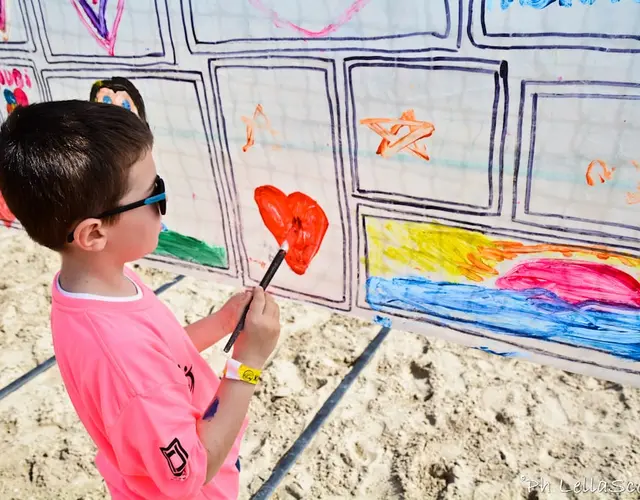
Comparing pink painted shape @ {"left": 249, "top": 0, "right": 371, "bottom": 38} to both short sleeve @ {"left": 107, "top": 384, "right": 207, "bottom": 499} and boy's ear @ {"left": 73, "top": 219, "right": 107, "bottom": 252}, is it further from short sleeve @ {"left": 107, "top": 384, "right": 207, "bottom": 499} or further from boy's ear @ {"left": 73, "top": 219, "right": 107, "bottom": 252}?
short sleeve @ {"left": 107, "top": 384, "right": 207, "bottom": 499}

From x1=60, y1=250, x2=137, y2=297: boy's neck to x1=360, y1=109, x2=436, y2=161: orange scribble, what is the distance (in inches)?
20.7

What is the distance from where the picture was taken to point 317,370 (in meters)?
2.09

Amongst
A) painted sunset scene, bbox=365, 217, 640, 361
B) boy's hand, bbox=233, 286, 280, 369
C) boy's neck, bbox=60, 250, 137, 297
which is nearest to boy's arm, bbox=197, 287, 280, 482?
boy's hand, bbox=233, 286, 280, 369

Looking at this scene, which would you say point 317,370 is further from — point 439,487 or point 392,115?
point 392,115

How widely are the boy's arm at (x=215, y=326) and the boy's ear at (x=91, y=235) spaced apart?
13.6 inches

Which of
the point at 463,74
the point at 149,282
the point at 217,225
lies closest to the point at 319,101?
the point at 463,74

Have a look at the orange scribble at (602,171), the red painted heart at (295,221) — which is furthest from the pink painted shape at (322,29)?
the orange scribble at (602,171)

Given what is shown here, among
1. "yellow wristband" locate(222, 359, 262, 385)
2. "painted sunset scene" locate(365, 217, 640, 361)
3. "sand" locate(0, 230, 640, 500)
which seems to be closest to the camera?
"yellow wristband" locate(222, 359, 262, 385)

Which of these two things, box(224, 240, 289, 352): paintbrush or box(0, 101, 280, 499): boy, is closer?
box(0, 101, 280, 499): boy

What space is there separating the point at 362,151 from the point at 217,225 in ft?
1.55

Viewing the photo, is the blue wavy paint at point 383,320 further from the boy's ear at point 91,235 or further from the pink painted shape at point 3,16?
the pink painted shape at point 3,16

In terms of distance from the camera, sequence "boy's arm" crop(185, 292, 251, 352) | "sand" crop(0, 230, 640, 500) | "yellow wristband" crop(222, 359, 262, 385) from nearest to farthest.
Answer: "yellow wristband" crop(222, 359, 262, 385), "boy's arm" crop(185, 292, 251, 352), "sand" crop(0, 230, 640, 500)

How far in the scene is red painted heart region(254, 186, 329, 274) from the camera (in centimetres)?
126

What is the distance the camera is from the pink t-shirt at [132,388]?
77 cm
